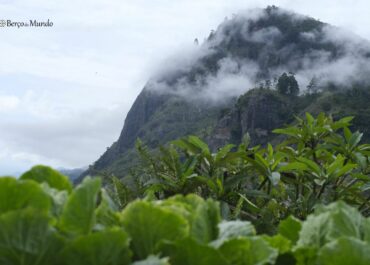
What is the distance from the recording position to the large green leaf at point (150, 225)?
1.03 m

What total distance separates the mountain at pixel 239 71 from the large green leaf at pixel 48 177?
114m

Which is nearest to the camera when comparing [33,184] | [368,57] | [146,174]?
[33,184]

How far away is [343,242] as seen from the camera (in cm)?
103

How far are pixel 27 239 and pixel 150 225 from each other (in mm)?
255

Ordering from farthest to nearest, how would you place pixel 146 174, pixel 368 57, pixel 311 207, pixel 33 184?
1. pixel 368 57
2. pixel 146 174
3. pixel 311 207
4. pixel 33 184

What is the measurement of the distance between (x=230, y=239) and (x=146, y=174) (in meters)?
2.07

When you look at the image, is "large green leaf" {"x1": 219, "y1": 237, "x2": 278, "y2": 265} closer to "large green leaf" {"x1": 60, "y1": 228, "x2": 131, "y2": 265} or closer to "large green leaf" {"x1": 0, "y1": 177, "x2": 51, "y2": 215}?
"large green leaf" {"x1": 60, "y1": 228, "x2": 131, "y2": 265}

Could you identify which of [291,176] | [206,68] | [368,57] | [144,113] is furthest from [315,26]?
[291,176]

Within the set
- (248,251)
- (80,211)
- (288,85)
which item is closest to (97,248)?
(80,211)

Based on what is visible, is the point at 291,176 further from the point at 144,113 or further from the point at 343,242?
the point at 144,113

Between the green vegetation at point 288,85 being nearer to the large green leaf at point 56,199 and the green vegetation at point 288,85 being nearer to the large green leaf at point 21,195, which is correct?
the large green leaf at point 56,199

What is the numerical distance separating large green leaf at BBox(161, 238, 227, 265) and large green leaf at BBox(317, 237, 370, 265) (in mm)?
235

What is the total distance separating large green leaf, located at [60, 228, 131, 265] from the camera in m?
0.94

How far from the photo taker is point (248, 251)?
43.1 inches
